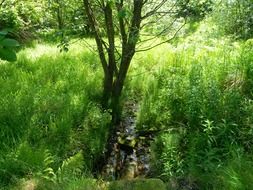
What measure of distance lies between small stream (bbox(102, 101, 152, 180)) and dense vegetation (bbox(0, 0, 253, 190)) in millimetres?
126

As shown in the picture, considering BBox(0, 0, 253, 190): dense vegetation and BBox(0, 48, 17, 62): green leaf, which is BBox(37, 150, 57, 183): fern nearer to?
BBox(0, 0, 253, 190): dense vegetation

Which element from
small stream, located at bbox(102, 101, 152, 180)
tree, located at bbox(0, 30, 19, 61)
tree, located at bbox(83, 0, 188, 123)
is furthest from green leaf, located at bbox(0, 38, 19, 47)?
tree, located at bbox(83, 0, 188, 123)

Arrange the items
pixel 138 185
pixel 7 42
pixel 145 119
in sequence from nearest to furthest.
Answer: pixel 7 42 < pixel 138 185 < pixel 145 119

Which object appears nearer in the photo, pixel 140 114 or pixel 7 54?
pixel 7 54

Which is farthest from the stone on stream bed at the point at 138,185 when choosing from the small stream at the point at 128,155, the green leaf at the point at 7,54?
the green leaf at the point at 7,54

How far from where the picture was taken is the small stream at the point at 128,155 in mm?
3963

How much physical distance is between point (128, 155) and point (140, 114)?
2.25 feet

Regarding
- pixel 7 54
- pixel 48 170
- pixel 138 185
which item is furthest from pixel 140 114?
pixel 7 54

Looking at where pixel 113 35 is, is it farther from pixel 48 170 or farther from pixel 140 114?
pixel 48 170

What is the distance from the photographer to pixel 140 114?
4.78 m

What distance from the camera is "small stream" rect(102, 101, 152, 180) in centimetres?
396

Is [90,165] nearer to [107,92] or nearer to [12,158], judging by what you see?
[12,158]

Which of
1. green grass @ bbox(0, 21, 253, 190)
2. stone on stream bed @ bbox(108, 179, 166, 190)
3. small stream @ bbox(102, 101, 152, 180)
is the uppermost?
green grass @ bbox(0, 21, 253, 190)

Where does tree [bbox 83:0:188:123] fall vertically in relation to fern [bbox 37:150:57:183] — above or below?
above
